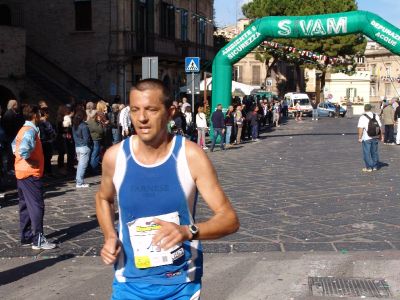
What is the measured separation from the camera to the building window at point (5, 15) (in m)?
27.3

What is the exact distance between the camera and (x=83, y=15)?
90.4 feet

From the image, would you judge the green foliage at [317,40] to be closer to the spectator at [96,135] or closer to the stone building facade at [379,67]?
the stone building facade at [379,67]

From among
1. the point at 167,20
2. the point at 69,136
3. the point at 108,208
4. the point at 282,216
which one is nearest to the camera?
the point at 108,208

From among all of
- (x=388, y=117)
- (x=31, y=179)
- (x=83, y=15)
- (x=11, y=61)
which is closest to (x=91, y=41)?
(x=83, y=15)

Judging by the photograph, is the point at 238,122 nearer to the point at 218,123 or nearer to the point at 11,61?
the point at 218,123

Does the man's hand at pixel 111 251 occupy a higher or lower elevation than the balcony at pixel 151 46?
lower

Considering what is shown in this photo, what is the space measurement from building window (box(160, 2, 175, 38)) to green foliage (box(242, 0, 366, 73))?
20.9m

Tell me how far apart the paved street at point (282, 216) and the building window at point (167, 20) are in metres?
16.4

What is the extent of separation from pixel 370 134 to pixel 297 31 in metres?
8.04

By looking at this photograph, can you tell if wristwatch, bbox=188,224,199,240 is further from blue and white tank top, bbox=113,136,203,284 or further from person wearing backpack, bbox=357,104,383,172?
person wearing backpack, bbox=357,104,383,172

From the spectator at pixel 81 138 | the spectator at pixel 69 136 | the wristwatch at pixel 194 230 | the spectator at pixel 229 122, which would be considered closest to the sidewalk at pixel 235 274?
the wristwatch at pixel 194 230

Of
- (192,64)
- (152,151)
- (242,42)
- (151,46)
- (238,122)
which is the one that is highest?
(151,46)

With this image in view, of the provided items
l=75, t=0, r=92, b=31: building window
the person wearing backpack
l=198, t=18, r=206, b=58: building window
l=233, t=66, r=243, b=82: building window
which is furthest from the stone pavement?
l=233, t=66, r=243, b=82: building window

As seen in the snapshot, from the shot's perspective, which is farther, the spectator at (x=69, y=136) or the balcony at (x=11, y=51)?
the balcony at (x=11, y=51)
